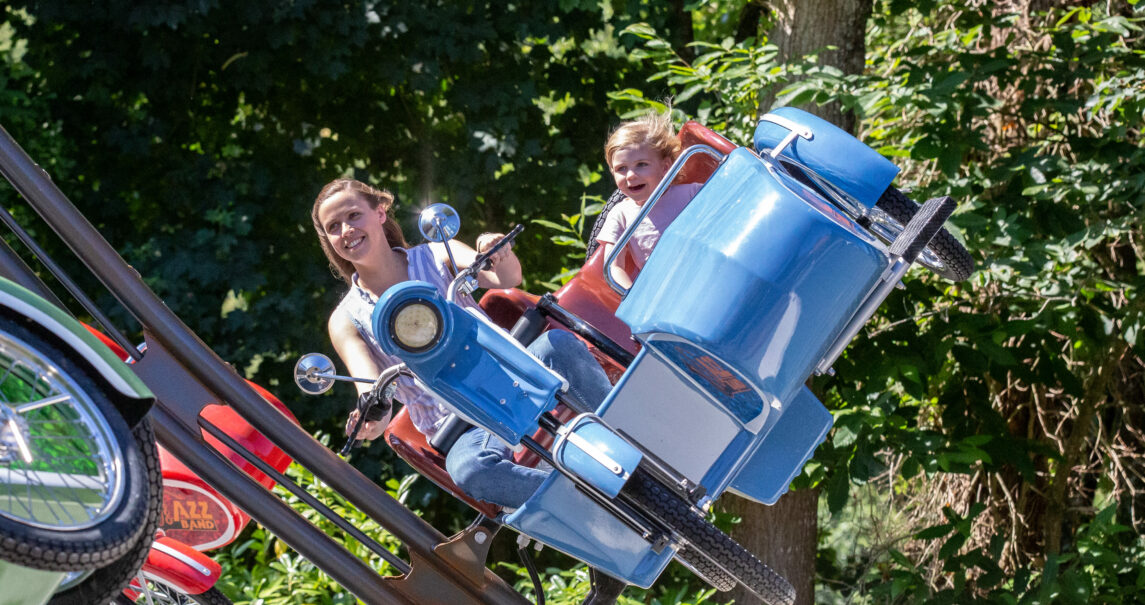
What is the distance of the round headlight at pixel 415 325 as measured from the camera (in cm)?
220

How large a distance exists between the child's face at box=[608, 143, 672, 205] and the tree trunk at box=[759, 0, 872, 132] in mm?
1664

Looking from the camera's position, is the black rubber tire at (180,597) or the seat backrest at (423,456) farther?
the black rubber tire at (180,597)

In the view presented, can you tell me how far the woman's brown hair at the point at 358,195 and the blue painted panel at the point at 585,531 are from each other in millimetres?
870

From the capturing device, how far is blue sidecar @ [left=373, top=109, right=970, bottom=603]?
218cm

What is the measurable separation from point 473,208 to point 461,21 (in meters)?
0.95

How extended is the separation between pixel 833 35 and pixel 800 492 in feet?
5.93

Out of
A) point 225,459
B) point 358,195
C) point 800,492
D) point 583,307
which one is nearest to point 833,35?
point 800,492

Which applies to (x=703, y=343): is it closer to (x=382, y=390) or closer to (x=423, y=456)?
(x=382, y=390)

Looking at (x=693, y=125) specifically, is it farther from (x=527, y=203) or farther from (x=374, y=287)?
(x=527, y=203)

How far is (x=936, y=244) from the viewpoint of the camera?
8.14ft

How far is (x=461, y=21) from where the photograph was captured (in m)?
5.59

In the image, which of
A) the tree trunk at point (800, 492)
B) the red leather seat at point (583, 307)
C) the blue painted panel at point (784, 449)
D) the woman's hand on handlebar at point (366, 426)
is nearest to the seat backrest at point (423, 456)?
the red leather seat at point (583, 307)

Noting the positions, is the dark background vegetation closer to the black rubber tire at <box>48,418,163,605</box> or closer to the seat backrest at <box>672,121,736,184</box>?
the seat backrest at <box>672,121,736,184</box>

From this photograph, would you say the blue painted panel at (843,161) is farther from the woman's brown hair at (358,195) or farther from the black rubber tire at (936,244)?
the woman's brown hair at (358,195)
